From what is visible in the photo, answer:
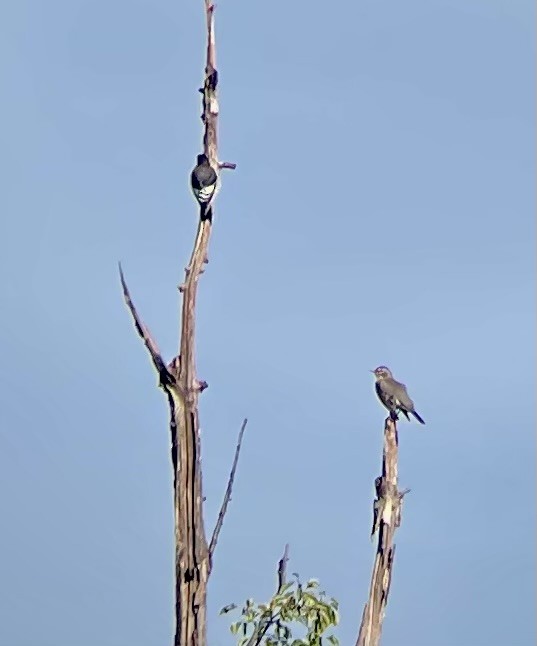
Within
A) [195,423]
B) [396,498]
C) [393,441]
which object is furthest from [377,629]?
[195,423]

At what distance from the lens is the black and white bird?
7934 millimetres

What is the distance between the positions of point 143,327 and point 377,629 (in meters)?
3.29

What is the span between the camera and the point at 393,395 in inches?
521

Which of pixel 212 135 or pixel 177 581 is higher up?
pixel 212 135

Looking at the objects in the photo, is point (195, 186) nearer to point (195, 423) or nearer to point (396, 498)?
point (195, 423)

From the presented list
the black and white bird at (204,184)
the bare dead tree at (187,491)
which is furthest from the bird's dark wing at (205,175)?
the bare dead tree at (187,491)

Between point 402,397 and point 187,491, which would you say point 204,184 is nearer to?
point 187,491

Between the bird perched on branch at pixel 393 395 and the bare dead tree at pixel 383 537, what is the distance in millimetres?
2547

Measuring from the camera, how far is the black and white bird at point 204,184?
793 cm

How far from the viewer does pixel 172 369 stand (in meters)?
7.30

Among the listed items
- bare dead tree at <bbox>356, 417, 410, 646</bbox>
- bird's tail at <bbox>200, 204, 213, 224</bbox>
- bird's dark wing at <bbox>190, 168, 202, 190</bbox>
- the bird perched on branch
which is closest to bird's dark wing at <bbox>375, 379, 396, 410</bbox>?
the bird perched on branch

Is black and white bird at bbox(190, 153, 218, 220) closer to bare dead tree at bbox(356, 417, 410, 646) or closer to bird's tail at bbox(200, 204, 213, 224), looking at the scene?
bird's tail at bbox(200, 204, 213, 224)

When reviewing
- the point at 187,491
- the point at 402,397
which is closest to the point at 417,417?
the point at 402,397

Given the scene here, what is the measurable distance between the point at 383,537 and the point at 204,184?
3183 mm
